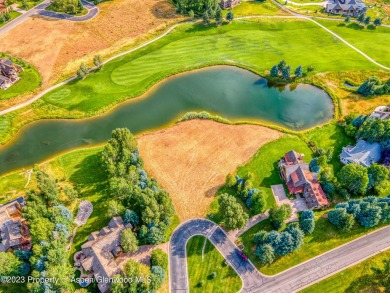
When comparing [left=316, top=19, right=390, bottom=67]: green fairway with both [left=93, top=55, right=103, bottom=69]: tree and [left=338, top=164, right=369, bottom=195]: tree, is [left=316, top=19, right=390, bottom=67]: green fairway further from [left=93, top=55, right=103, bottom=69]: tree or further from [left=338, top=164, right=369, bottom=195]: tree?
[left=93, top=55, right=103, bottom=69]: tree

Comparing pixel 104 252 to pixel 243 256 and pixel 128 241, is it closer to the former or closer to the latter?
pixel 128 241

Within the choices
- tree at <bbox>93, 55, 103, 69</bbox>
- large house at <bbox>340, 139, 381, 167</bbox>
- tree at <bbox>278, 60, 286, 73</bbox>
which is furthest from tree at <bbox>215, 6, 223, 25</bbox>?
large house at <bbox>340, 139, 381, 167</bbox>

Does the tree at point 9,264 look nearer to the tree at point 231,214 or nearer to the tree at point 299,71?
the tree at point 231,214

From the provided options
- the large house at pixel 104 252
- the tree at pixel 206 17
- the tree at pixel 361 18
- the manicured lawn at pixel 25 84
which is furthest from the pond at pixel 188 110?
the tree at pixel 361 18

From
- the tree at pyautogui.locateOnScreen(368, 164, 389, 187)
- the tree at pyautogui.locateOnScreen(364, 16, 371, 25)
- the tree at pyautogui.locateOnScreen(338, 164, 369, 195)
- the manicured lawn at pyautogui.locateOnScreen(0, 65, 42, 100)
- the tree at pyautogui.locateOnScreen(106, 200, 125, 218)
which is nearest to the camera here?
the tree at pyautogui.locateOnScreen(106, 200, 125, 218)

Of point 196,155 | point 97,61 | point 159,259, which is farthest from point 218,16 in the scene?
point 159,259
